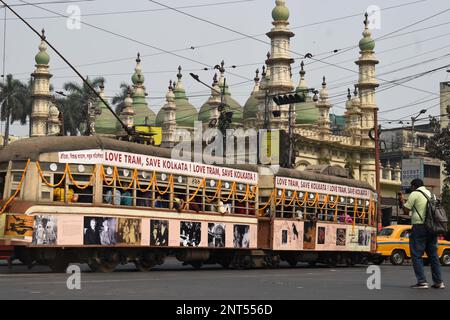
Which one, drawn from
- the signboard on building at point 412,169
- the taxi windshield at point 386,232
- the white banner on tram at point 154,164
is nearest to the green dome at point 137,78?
the signboard on building at point 412,169

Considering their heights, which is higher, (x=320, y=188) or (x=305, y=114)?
(x=305, y=114)

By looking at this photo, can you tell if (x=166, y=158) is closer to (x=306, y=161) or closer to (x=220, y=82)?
(x=306, y=161)

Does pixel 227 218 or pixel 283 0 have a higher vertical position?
pixel 283 0

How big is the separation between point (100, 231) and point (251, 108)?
60807 millimetres

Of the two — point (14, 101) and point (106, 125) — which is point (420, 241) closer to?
point (106, 125)

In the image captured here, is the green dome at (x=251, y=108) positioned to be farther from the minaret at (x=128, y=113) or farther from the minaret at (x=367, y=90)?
the minaret at (x=128, y=113)

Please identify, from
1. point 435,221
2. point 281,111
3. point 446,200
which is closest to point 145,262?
point 435,221

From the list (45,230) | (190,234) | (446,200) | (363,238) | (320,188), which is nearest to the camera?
(45,230)

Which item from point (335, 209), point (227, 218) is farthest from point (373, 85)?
point (227, 218)

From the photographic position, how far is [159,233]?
64.6ft

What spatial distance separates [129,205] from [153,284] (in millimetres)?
5347

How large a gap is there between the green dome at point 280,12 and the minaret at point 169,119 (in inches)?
592
